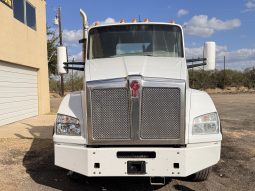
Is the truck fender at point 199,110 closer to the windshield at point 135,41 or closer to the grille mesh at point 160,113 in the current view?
the grille mesh at point 160,113

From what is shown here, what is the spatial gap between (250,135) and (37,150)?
625 cm

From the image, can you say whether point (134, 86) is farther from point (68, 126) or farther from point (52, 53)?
point (52, 53)

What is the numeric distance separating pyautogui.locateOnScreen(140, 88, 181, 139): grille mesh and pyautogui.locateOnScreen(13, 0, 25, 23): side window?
11571 mm

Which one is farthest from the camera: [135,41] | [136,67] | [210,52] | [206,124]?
[210,52]

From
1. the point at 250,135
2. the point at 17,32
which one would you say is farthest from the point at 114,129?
the point at 17,32

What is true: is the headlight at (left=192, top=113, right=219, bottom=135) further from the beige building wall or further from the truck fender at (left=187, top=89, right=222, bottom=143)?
the beige building wall

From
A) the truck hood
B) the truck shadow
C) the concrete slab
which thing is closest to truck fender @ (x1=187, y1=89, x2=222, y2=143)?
the truck hood

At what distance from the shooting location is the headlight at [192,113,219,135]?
535cm

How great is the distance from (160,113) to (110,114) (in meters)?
0.67

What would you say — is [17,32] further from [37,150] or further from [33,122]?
[37,150]

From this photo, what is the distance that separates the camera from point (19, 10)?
16.0 m

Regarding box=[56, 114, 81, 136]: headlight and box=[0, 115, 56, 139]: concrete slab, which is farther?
box=[0, 115, 56, 139]: concrete slab

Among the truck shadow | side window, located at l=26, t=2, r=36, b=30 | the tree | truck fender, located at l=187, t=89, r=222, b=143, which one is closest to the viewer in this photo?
truck fender, located at l=187, t=89, r=222, b=143

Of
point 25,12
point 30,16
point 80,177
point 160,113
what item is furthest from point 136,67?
point 30,16
